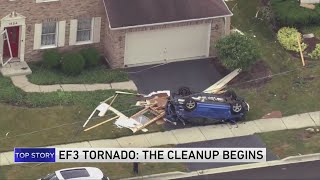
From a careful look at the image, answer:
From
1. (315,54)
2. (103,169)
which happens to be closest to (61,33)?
(103,169)

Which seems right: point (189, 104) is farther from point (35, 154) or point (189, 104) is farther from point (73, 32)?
point (35, 154)

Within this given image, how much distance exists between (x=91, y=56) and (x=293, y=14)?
11.1 meters

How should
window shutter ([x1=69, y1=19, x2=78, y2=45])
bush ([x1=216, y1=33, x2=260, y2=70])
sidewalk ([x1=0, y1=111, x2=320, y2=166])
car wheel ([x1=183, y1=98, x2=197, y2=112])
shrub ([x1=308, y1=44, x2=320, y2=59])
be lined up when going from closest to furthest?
sidewalk ([x1=0, y1=111, x2=320, y2=166]) < car wheel ([x1=183, y1=98, x2=197, y2=112]) < bush ([x1=216, y1=33, x2=260, y2=70]) < window shutter ([x1=69, y1=19, x2=78, y2=45]) < shrub ([x1=308, y1=44, x2=320, y2=59])

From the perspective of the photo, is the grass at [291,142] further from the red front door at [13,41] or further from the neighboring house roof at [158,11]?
the red front door at [13,41]

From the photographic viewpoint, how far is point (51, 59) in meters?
42.3

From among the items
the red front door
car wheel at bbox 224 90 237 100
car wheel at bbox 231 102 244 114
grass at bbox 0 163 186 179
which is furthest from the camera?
the red front door

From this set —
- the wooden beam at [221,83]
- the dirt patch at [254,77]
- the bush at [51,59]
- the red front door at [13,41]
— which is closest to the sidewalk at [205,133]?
the wooden beam at [221,83]

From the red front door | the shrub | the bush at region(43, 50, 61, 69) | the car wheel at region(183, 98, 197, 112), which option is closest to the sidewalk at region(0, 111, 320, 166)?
the car wheel at region(183, 98, 197, 112)

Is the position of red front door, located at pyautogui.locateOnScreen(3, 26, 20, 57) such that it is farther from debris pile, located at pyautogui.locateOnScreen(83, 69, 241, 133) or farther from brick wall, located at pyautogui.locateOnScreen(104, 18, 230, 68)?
debris pile, located at pyautogui.locateOnScreen(83, 69, 241, 133)

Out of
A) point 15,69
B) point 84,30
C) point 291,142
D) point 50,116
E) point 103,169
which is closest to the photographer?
point 103,169

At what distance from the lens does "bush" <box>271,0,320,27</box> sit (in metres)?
46.2

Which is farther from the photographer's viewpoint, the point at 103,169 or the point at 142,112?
the point at 142,112

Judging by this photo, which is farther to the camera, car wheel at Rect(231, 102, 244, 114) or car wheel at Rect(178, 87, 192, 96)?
car wheel at Rect(178, 87, 192, 96)

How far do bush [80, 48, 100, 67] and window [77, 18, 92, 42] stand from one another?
27.9 inches
